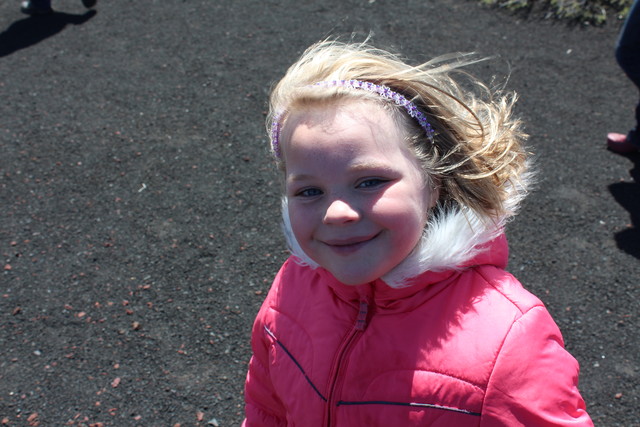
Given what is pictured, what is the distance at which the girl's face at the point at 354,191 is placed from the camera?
1.43 m

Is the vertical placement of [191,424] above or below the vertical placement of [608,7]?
below

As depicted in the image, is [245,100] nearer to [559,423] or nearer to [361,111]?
[361,111]

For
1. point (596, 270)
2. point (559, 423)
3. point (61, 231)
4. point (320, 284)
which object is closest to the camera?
point (559, 423)

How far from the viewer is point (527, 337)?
4.72 ft

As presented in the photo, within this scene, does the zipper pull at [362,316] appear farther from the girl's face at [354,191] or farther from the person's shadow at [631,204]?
the person's shadow at [631,204]

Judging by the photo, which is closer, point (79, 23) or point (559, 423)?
point (559, 423)

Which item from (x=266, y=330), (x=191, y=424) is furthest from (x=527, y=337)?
(x=191, y=424)

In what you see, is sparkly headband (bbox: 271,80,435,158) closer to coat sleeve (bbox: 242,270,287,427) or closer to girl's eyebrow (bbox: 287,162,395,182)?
girl's eyebrow (bbox: 287,162,395,182)

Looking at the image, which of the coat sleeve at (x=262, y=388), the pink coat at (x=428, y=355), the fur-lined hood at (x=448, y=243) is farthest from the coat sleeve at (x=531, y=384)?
the coat sleeve at (x=262, y=388)

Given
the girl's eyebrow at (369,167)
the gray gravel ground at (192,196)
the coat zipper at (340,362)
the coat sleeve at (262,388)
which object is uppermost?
the girl's eyebrow at (369,167)

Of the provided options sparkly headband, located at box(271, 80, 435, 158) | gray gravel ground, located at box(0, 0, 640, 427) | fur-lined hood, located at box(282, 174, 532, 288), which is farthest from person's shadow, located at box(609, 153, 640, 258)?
sparkly headband, located at box(271, 80, 435, 158)

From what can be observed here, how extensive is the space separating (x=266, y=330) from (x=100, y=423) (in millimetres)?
1413

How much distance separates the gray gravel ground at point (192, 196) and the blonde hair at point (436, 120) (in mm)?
1648

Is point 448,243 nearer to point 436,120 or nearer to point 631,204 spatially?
point 436,120
